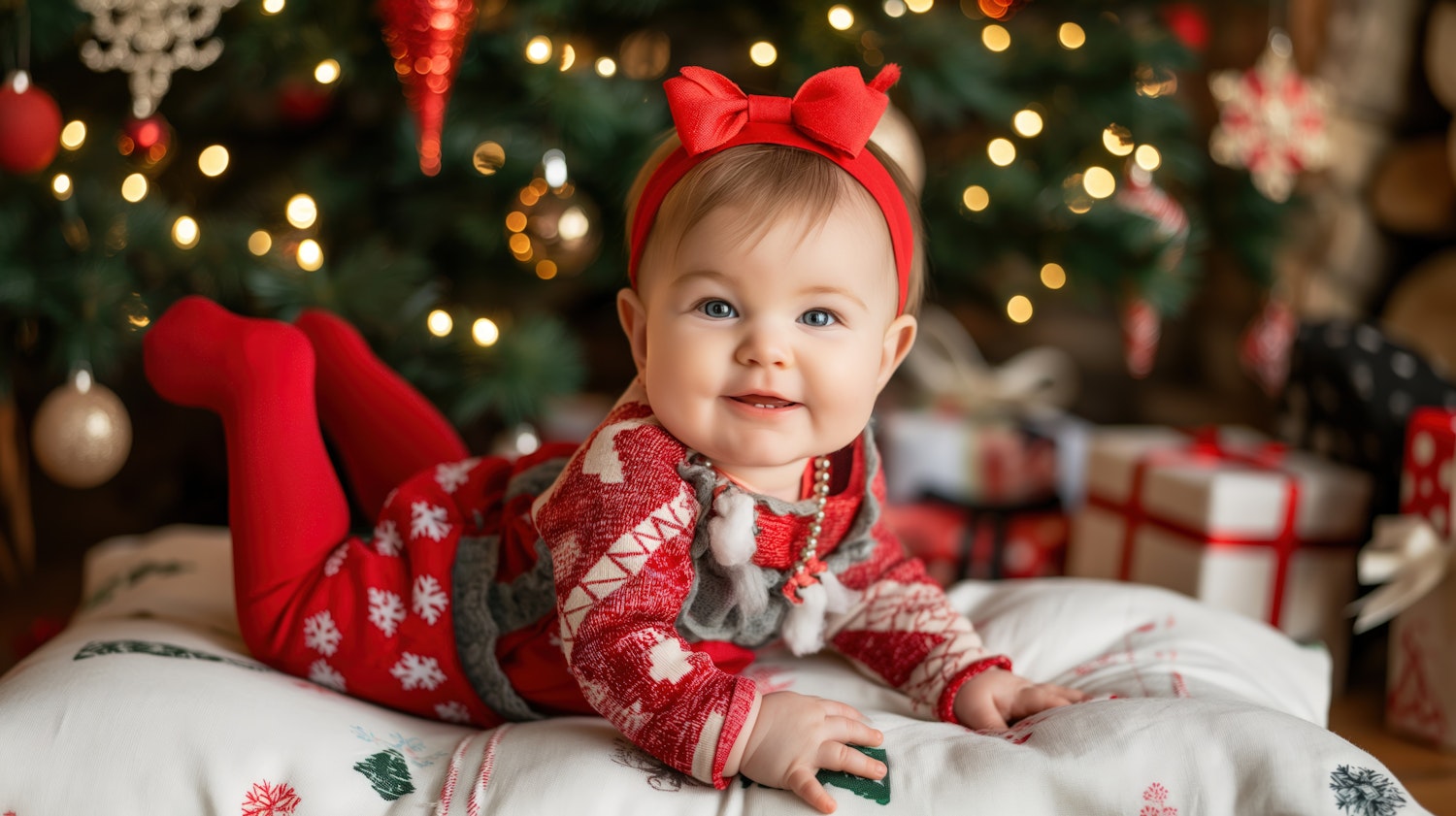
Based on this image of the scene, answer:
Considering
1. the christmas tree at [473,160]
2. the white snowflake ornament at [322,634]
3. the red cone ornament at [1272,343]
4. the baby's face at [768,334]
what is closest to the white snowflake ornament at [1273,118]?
the christmas tree at [473,160]

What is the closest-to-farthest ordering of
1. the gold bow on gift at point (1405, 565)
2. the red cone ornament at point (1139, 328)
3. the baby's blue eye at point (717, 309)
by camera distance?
the baby's blue eye at point (717, 309) → the gold bow on gift at point (1405, 565) → the red cone ornament at point (1139, 328)

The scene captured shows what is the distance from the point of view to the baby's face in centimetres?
72

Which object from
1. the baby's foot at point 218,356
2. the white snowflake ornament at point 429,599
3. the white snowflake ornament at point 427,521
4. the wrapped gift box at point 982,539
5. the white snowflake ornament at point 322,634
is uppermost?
the baby's foot at point 218,356

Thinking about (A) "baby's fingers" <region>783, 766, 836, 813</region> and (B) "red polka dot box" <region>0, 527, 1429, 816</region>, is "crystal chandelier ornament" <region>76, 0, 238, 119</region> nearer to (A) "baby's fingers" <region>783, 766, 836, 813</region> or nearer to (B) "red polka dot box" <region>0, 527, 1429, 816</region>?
(B) "red polka dot box" <region>0, 527, 1429, 816</region>

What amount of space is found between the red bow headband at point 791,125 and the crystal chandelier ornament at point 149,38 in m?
0.76

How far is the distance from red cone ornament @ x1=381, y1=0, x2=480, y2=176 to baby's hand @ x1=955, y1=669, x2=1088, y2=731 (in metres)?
0.89

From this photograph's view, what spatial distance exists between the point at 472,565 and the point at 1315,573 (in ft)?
3.30

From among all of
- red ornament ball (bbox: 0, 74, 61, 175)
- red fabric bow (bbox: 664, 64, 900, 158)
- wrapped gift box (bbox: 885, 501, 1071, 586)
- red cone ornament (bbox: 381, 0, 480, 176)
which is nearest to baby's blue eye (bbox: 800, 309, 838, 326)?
red fabric bow (bbox: 664, 64, 900, 158)

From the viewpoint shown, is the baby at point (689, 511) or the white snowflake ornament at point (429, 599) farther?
the white snowflake ornament at point (429, 599)

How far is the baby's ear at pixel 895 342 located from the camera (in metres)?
0.81

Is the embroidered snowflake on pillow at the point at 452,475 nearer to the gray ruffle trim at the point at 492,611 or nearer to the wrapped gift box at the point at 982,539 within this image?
the gray ruffle trim at the point at 492,611

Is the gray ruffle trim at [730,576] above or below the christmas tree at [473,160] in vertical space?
below

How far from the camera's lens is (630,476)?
0.75m

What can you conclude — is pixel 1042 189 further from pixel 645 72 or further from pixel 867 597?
pixel 867 597
